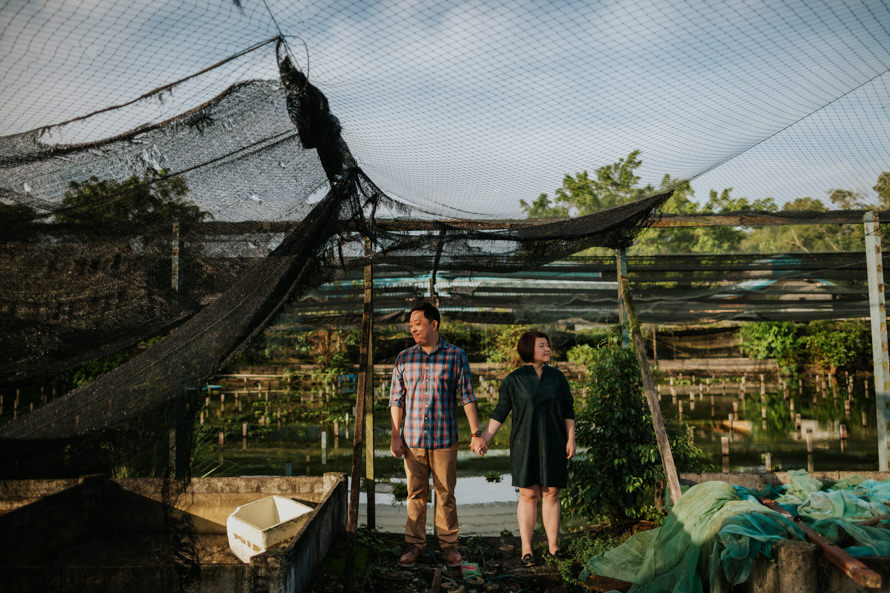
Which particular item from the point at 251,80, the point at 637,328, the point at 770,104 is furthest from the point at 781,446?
the point at 251,80

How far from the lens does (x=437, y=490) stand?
3807mm

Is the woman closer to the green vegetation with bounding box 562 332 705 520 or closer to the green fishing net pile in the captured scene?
the green fishing net pile

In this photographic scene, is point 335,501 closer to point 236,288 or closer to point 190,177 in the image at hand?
point 236,288

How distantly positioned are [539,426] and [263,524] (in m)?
2.02

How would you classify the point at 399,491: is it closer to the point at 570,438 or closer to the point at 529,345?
the point at 570,438

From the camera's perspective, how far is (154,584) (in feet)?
9.99

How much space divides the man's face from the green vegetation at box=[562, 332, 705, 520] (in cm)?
160

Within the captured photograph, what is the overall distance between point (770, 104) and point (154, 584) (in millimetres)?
4181

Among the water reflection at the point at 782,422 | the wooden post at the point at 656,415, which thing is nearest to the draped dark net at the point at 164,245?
the wooden post at the point at 656,415

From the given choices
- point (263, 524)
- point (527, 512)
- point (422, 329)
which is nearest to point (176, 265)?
point (422, 329)

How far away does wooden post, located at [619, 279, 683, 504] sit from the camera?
161 inches

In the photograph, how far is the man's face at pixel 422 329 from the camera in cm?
383

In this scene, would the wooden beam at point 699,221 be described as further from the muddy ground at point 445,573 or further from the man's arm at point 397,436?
the muddy ground at point 445,573

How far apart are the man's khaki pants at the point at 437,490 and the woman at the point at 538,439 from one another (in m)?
0.32
